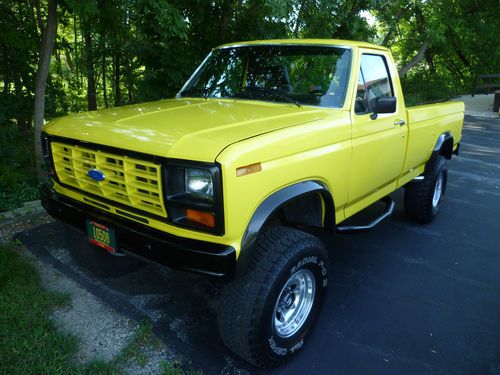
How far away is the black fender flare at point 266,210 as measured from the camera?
2139 mm

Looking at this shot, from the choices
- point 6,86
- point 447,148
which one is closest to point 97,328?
point 447,148

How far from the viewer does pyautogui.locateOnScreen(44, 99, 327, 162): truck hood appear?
2.12 meters

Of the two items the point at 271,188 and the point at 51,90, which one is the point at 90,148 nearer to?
the point at 271,188

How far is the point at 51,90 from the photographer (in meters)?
6.71

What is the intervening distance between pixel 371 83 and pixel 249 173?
1.87 m

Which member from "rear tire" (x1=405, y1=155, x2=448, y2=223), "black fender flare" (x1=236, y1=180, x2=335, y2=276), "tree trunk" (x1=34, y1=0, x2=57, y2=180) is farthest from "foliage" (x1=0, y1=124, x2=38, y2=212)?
"rear tire" (x1=405, y1=155, x2=448, y2=223)

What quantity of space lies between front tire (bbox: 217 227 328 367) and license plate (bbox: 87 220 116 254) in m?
0.73

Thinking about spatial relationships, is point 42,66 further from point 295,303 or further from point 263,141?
point 295,303

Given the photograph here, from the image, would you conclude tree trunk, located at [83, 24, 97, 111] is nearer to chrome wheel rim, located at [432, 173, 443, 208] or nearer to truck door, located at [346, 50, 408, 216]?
truck door, located at [346, 50, 408, 216]

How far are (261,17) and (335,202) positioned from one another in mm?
4671

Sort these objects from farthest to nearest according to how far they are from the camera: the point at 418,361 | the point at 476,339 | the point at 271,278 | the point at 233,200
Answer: the point at 476,339 → the point at 418,361 → the point at 271,278 → the point at 233,200

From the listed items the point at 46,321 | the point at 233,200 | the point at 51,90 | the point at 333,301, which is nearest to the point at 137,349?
the point at 46,321

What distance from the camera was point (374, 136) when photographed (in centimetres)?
330

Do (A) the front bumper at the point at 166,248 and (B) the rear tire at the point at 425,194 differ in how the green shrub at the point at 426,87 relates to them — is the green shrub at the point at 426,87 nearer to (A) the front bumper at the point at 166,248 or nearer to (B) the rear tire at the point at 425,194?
(B) the rear tire at the point at 425,194
